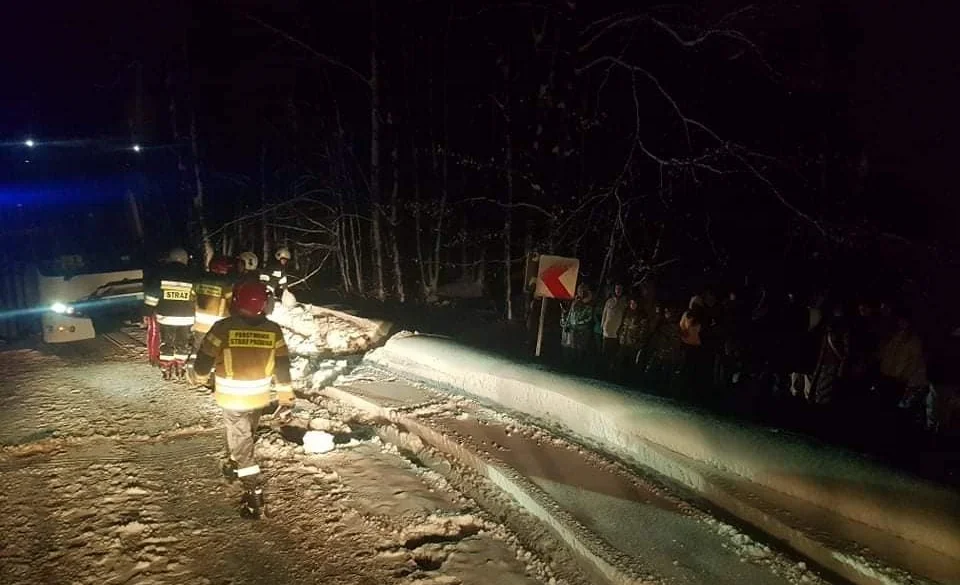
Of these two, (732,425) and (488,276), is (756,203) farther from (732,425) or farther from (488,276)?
(732,425)

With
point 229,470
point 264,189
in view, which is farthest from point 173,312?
point 264,189

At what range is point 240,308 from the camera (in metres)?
4.77

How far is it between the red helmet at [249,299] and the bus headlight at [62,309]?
693cm

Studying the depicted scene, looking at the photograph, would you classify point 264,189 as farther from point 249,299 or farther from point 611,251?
point 249,299

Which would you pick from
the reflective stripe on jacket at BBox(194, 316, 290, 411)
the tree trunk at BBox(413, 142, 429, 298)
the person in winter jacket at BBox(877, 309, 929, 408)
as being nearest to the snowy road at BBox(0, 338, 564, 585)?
the reflective stripe on jacket at BBox(194, 316, 290, 411)

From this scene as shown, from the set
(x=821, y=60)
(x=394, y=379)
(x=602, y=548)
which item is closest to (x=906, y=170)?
(x=821, y=60)

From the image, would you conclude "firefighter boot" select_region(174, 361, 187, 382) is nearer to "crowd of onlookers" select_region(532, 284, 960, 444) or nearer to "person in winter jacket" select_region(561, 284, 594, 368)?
"crowd of onlookers" select_region(532, 284, 960, 444)

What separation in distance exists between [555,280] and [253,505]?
15.8ft

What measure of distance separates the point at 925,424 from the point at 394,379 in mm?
6104

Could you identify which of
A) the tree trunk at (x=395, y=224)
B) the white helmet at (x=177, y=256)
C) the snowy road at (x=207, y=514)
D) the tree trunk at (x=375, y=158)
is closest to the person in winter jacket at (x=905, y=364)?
the snowy road at (x=207, y=514)

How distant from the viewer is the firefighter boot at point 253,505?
4.64 metres

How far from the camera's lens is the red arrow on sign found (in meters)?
8.23

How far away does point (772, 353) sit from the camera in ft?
27.1

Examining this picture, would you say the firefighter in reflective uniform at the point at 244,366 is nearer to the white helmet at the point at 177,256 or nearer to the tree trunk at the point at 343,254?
the white helmet at the point at 177,256
